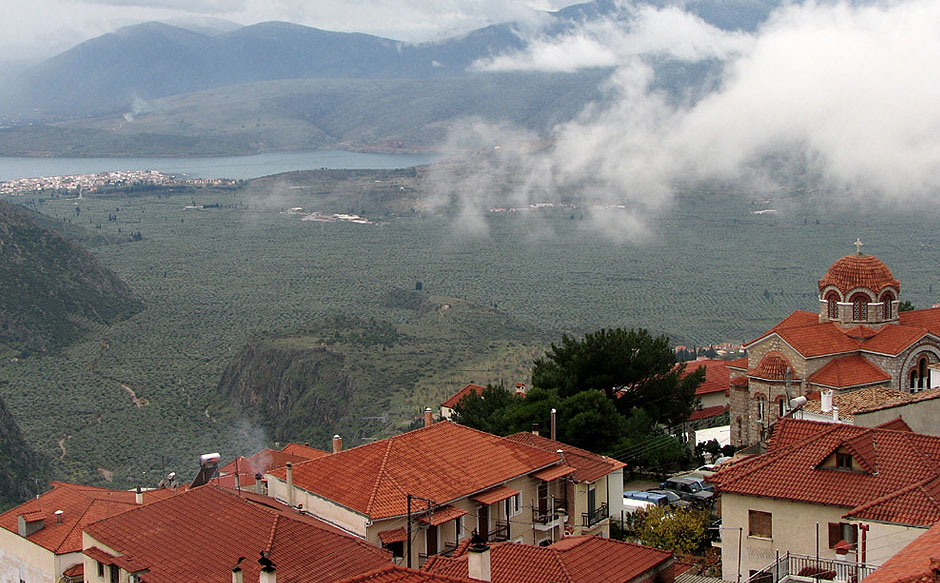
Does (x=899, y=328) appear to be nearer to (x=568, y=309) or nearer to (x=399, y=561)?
(x=399, y=561)

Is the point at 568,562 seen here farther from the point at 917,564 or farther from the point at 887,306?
the point at 887,306

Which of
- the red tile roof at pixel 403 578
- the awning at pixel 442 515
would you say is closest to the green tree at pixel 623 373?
the awning at pixel 442 515

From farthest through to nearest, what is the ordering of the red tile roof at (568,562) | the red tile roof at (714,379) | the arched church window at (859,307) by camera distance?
the red tile roof at (714,379) < the arched church window at (859,307) < the red tile roof at (568,562)

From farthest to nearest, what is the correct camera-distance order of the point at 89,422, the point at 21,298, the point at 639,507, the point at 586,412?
the point at 21,298 → the point at 89,422 → the point at 586,412 → the point at 639,507

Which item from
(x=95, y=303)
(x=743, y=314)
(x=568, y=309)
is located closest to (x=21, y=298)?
(x=95, y=303)

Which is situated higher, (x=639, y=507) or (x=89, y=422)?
(x=639, y=507)

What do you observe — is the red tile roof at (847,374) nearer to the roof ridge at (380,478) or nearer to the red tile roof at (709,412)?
the red tile roof at (709,412)
